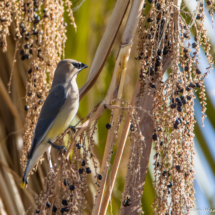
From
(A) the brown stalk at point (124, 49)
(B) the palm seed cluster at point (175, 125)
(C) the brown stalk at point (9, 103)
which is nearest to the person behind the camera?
(B) the palm seed cluster at point (175, 125)

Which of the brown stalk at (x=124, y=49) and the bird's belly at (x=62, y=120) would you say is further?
the bird's belly at (x=62, y=120)

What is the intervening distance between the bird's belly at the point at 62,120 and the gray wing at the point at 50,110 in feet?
0.10

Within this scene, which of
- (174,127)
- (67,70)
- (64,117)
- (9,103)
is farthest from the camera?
(9,103)

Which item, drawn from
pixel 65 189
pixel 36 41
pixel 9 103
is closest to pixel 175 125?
pixel 65 189

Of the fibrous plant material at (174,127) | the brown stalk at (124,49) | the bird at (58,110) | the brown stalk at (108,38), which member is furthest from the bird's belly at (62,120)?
the fibrous plant material at (174,127)

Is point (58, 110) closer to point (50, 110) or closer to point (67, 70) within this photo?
point (50, 110)

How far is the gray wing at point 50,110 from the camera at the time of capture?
1.72 metres

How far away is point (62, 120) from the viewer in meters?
1.75

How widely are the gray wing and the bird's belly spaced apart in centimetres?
3

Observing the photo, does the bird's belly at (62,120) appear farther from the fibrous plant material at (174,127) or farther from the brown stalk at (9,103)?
the fibrous plant material at (174,127)

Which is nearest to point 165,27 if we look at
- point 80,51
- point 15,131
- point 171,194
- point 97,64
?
point 97,64

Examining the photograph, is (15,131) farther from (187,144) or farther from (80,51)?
(187,144)

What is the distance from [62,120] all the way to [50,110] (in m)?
0.10

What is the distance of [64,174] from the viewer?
1050mm
